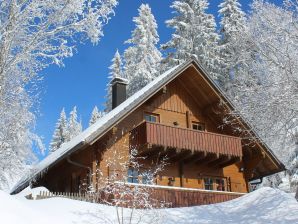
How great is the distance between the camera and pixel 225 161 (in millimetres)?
22125

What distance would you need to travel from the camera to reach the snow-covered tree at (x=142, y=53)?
111 ft

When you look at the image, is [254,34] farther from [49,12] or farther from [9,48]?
[9,48]

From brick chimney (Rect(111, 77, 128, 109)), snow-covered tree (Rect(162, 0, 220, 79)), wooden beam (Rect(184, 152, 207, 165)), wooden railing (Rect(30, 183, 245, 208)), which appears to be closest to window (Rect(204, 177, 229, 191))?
wooden beam (Rect(184, 152, 207, 165))

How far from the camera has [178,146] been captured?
65.4ft

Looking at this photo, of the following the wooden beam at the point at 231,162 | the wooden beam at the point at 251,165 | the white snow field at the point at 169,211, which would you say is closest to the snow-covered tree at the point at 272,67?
the white snow field at the point at 169,211

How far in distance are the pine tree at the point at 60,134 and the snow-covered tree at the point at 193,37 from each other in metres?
20.6

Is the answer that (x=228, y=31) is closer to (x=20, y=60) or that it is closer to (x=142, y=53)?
(x=142, y=53)

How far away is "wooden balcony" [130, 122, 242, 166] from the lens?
19422mm

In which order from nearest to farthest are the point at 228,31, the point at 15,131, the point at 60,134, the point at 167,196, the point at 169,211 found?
the point at 15,131
the point at 169,211
the point at 167,196
the point at 228,31
the point at 60,134

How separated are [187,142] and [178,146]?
619 mm

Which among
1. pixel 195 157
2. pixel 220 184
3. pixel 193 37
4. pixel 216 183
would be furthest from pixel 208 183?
pixel 193 37

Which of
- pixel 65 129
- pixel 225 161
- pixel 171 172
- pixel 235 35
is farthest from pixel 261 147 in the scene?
pixel 65 129

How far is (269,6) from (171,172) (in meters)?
8.77

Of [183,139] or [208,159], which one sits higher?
[183,139]
